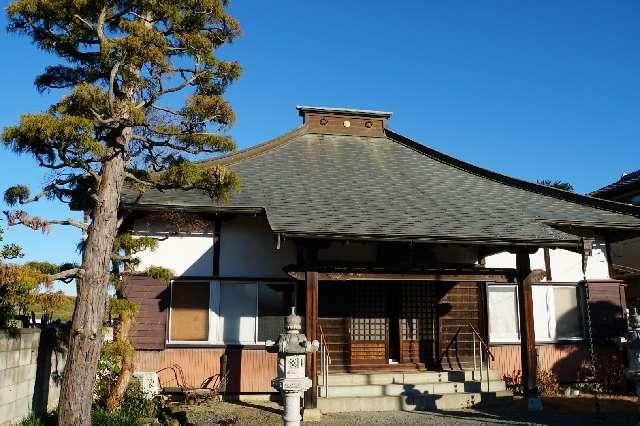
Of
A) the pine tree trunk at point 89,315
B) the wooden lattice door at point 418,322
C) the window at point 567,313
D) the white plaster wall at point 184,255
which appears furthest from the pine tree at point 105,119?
the window at point 567,313

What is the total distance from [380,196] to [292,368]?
217 inches

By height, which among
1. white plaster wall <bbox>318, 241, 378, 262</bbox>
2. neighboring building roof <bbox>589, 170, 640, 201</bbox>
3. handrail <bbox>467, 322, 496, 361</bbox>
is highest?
neighboring building roof <bbox>589, 170, 640, 201</bbox>

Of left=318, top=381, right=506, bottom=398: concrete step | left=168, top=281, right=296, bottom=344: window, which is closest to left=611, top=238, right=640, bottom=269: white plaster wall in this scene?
left=318, top=381, right=506, bottom=398: concrete step

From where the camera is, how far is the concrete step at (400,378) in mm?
11164

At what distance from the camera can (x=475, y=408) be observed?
10.7 meters

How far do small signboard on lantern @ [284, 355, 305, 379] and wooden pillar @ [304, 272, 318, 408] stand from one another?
154 cm

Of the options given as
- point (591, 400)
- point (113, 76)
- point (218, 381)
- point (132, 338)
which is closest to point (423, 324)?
point (591, 400)

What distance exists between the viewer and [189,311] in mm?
11625

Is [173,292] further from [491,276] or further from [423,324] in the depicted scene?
[491,276]

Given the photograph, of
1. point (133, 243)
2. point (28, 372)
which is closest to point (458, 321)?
point (133, 243)

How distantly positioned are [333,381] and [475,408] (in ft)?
9.37

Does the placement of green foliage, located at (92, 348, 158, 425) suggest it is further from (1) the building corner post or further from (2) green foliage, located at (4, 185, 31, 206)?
(1) the building corner post

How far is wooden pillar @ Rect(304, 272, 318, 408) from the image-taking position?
975cm

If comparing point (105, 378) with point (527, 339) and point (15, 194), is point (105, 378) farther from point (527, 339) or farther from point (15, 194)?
point (527, 339)
